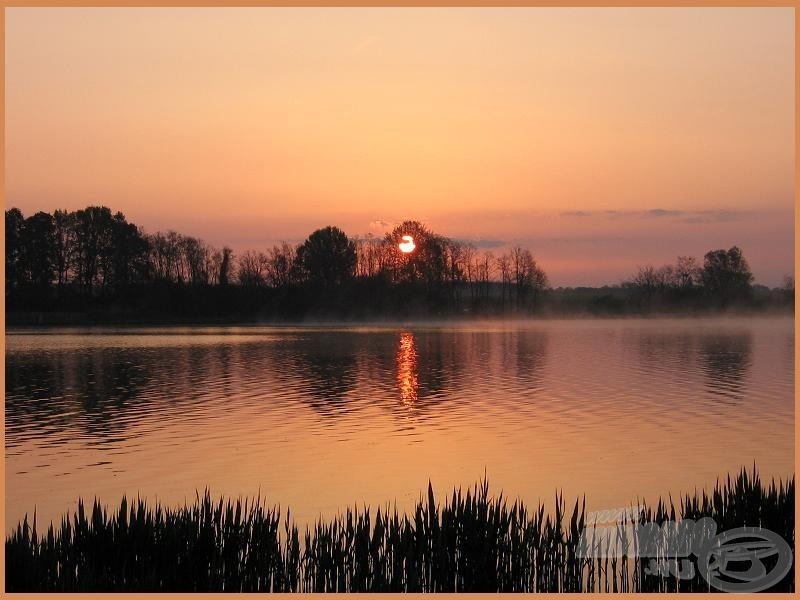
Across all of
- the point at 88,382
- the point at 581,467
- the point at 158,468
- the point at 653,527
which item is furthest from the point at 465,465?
the point at 88,382

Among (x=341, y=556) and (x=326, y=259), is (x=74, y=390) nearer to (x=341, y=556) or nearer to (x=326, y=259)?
(x=341, y=556)

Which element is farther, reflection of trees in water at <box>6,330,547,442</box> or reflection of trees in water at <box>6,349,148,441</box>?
reflection of trees in water at <box>6,330,547,442</box>

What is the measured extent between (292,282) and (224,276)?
23.9ft

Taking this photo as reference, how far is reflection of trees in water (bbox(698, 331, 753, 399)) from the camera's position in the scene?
90.8 ft

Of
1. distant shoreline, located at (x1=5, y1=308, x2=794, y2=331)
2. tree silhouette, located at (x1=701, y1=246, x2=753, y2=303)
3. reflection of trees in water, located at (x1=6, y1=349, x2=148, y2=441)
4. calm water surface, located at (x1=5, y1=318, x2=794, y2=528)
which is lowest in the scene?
calm water surface, located at (x1=5, y1=318, x2=794, y2=528)

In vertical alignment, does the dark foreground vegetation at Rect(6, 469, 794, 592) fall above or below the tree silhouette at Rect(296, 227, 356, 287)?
below

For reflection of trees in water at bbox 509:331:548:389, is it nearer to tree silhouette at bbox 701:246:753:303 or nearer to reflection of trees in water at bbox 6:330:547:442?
reflection of trees in water at bbox 6:330:547:442

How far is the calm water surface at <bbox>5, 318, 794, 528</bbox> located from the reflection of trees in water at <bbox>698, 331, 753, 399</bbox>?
130 millimetres

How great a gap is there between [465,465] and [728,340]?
136 ft

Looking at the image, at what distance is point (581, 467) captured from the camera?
51.9 ft

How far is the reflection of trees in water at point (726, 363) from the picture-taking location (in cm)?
2767

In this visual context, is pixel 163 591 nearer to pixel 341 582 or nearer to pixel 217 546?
pixel 217 546

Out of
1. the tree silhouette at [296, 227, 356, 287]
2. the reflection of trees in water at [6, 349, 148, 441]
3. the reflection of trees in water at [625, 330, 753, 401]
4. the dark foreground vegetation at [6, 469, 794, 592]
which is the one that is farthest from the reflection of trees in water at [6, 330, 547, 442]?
the tree silhouette at [296, 227, 356, 287]
